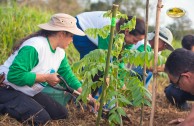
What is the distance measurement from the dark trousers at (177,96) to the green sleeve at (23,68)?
236cm

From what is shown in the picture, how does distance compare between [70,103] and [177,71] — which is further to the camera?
[70,103]

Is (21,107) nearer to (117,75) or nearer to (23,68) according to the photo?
(23,68)

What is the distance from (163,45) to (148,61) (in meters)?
1.75

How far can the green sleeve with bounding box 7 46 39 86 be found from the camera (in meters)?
3.35

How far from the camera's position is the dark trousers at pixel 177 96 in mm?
4985

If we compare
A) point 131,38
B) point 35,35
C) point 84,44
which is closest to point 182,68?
point 131,38

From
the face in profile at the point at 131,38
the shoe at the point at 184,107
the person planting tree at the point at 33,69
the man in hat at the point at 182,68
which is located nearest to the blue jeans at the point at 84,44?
the face in profile at the point at 131,38

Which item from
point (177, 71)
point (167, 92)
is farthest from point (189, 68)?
point (167, 92)

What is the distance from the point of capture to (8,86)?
11.8 ft

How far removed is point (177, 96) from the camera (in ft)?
16.7

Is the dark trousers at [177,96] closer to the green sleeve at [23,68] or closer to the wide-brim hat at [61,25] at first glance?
the wide-brim hat at [61,25]

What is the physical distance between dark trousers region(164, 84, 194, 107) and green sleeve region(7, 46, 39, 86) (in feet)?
7.75

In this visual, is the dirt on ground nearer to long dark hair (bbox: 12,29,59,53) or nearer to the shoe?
the shoe

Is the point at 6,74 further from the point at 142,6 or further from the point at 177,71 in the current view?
the point at 142,6
